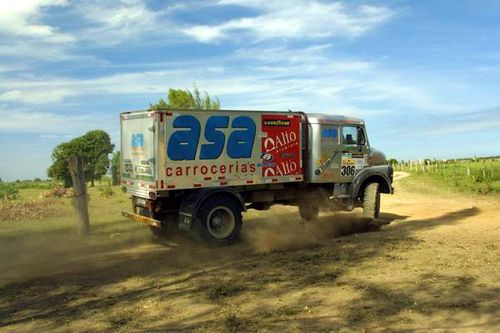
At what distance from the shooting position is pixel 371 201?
44.4 feet

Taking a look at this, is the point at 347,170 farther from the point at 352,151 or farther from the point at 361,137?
the point at 361,137

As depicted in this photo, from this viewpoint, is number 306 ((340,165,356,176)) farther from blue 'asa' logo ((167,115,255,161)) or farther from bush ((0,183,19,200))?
bush ((0,183,19,200))

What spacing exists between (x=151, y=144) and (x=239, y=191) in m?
2.46

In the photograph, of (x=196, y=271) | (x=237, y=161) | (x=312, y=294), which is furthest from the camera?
(x=237, y=161)

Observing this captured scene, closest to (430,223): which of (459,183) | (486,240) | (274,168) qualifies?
(486,240)

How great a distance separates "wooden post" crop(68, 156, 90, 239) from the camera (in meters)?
11.9

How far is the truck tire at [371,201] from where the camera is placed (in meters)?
13.5

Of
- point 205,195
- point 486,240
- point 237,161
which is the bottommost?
point 486,240

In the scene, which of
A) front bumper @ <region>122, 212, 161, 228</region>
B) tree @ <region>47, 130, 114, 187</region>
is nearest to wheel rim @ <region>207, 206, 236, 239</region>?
front bumper @ <region>122, 212, 161, 228</region>

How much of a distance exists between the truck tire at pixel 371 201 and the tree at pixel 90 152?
28.3 m

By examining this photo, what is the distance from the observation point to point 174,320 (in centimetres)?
577

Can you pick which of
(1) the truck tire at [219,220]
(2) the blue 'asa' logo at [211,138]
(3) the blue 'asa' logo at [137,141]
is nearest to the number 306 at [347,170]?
(2) the blue 'asa' logo at [211,138]

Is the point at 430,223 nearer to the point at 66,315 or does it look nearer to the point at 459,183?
the point at 66,315

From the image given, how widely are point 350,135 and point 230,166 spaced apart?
408cm
